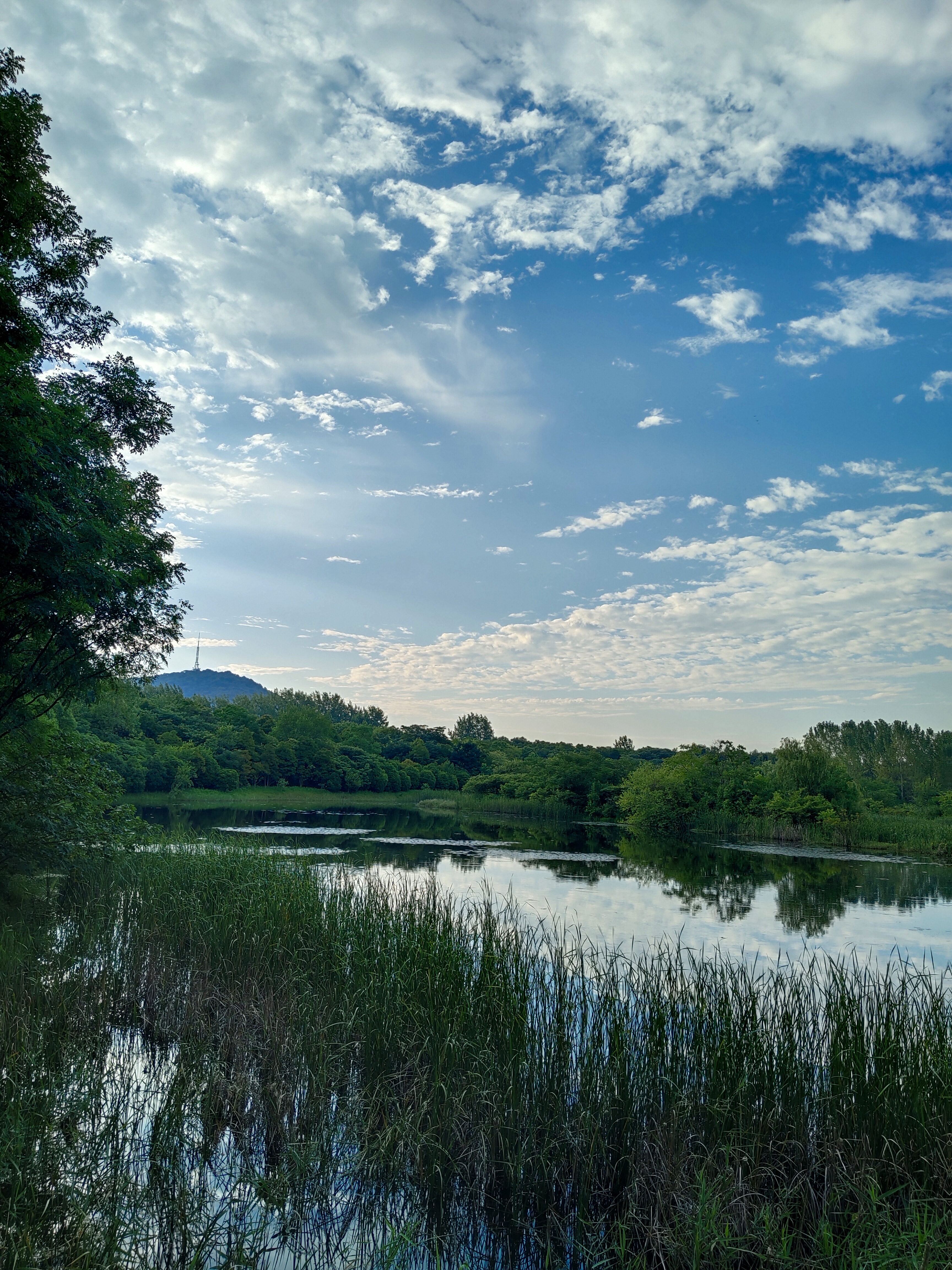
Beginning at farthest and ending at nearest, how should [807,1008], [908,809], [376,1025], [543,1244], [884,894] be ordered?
[908,809] < [884,894] < [807,1008] < [376,1025] < [543,1244]

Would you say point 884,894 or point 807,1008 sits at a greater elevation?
point 807,1008

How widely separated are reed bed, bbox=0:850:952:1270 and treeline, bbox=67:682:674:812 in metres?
28.3

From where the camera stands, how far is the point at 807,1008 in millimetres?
6289

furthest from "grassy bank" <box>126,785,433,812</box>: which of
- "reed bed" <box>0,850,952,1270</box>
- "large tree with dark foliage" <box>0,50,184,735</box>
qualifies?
"reed bed" <box>0,850,952,1270</box>

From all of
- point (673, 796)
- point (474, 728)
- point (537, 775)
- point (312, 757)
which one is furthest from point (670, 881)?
point (474, 728)

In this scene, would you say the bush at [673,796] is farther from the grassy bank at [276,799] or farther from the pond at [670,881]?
the grassy bank at [276,799]

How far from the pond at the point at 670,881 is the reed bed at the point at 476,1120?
1.96m

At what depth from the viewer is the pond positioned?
47.0 ft

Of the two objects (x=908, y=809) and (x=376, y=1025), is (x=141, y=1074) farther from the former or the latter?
(x=908, y=809)

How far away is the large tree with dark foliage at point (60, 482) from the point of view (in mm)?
7336

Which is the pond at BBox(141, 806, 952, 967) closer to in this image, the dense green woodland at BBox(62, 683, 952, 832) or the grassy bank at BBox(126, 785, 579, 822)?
the dense green woodland at BBox(62, 683, 952, 832)

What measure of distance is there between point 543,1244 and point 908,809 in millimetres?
52050

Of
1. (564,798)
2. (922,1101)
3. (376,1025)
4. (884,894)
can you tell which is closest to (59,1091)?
(376,1025)

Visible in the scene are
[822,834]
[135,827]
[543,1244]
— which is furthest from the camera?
[822,834]
